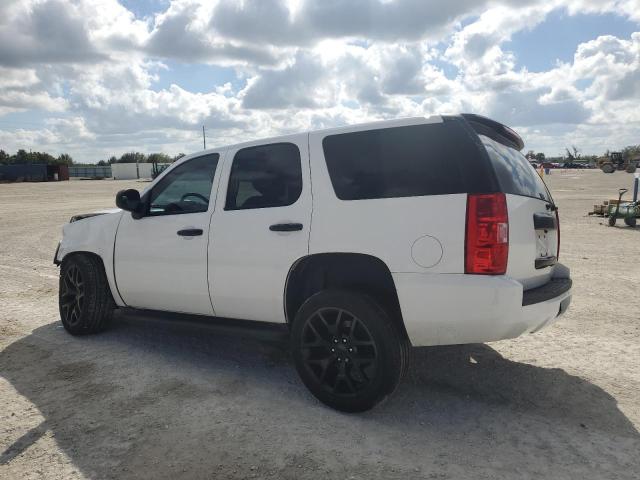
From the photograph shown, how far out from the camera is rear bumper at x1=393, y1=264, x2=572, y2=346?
2.95m

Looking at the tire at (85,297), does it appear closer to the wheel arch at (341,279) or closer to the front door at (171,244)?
the front door at (171,244)

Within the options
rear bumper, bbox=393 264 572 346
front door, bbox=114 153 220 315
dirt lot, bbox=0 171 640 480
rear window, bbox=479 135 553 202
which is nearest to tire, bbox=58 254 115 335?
dirt lot, bbox=0 171 640 480

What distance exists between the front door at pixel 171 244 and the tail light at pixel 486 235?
2.09 meters

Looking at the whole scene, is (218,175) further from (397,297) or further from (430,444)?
(430,444)

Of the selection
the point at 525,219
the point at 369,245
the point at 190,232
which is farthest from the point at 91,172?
the point at 525,219

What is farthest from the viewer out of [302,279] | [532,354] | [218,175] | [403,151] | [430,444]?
[532,354]

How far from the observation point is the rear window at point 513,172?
3.17 metres

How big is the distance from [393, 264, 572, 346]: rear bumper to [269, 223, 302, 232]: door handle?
0.80 meters

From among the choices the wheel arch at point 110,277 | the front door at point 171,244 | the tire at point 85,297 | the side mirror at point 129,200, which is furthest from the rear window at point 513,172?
the tire at point 85,297

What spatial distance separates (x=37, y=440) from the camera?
10.1 feet

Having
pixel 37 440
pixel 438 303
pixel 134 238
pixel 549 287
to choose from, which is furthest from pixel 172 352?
pixel 549 287

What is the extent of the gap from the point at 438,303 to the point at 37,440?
258 cm

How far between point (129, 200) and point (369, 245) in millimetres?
2386

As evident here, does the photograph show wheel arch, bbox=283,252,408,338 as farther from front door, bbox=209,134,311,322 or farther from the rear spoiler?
the rear spoiler
